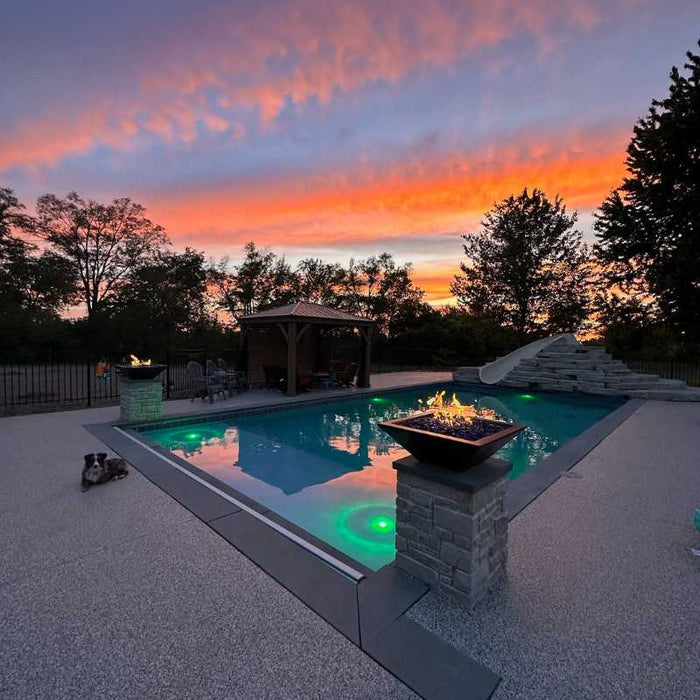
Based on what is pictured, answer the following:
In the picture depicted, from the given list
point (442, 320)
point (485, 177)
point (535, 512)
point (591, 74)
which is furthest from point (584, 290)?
point (535, 512)

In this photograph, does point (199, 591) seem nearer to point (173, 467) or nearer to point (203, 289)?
point (173, 467)

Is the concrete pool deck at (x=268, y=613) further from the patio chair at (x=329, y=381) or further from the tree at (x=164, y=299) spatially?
the tree at (x=164, y=299)

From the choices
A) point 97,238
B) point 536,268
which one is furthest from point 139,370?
point 97,238

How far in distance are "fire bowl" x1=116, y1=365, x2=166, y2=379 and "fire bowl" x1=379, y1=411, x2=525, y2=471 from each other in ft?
20.5

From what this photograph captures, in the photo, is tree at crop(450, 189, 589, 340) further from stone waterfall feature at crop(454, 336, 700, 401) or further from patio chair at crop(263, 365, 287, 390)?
patio chair at crop(263, 365, 287, 390)

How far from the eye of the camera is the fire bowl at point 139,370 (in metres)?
7.32

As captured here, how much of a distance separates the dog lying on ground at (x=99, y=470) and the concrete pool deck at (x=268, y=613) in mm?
225

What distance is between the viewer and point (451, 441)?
7.79ft

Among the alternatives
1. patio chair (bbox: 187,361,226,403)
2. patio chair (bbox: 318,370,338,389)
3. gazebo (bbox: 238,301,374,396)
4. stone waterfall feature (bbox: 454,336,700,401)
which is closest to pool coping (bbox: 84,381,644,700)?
patio chair (bbox: 187,361,226,403)

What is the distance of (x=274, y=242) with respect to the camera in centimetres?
2345

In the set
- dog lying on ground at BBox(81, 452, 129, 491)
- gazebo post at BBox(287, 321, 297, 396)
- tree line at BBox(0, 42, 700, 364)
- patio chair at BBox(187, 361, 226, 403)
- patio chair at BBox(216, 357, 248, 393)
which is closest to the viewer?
dog lying on ground at BBox(81, 452, 129, 491)

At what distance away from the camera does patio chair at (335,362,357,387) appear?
12.6 metres

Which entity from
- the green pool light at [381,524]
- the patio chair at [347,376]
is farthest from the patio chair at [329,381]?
the green pool light at [381,524]

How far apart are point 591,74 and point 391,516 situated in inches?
379
